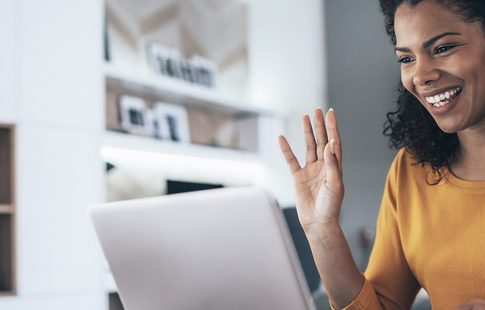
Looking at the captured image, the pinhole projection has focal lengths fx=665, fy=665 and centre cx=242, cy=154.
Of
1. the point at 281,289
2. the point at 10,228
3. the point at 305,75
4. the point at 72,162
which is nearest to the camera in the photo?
the point at 281,289

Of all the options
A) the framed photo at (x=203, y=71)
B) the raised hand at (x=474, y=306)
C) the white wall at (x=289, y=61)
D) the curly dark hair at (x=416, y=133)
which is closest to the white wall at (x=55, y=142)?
the framed photo at (x=203, y=71)

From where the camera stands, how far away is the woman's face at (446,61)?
1253mm

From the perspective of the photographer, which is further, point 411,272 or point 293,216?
point 293,216

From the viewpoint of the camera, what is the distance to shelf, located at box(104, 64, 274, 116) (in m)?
3.80

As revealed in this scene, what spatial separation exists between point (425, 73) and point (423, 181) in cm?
31

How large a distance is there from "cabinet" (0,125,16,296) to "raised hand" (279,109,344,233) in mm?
2151

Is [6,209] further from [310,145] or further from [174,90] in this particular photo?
[310,145]

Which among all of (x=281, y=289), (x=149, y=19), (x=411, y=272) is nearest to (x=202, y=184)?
(x=149, y=19)

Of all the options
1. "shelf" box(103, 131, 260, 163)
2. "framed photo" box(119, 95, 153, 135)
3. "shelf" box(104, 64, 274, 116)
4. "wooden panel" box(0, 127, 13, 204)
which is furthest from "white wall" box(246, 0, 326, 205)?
"wooden panel" box(0, 127, 13, 204)

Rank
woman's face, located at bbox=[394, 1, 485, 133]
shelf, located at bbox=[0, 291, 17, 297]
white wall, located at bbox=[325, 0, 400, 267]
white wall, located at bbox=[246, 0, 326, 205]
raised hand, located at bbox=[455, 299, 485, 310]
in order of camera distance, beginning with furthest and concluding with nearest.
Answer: white wall, located at bbox=[246, 0, 326, 205] → white wall, located at bbox=[325, 0, 400, 267] → shelf, located at bbox=[0, 291, 17, 297] → woman's face, located at bbox=[394, 1, 485, 133] → raised hand, located at bbox=[455, 299, 485, 310]

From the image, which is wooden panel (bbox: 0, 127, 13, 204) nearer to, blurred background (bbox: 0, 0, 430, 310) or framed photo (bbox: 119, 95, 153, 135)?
blurred background (bbox: 0, 0, 430, 310)

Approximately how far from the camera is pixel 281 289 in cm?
101

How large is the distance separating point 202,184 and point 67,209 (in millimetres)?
1274

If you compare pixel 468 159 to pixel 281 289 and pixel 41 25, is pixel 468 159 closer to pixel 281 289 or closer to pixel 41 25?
pixel 281 289
